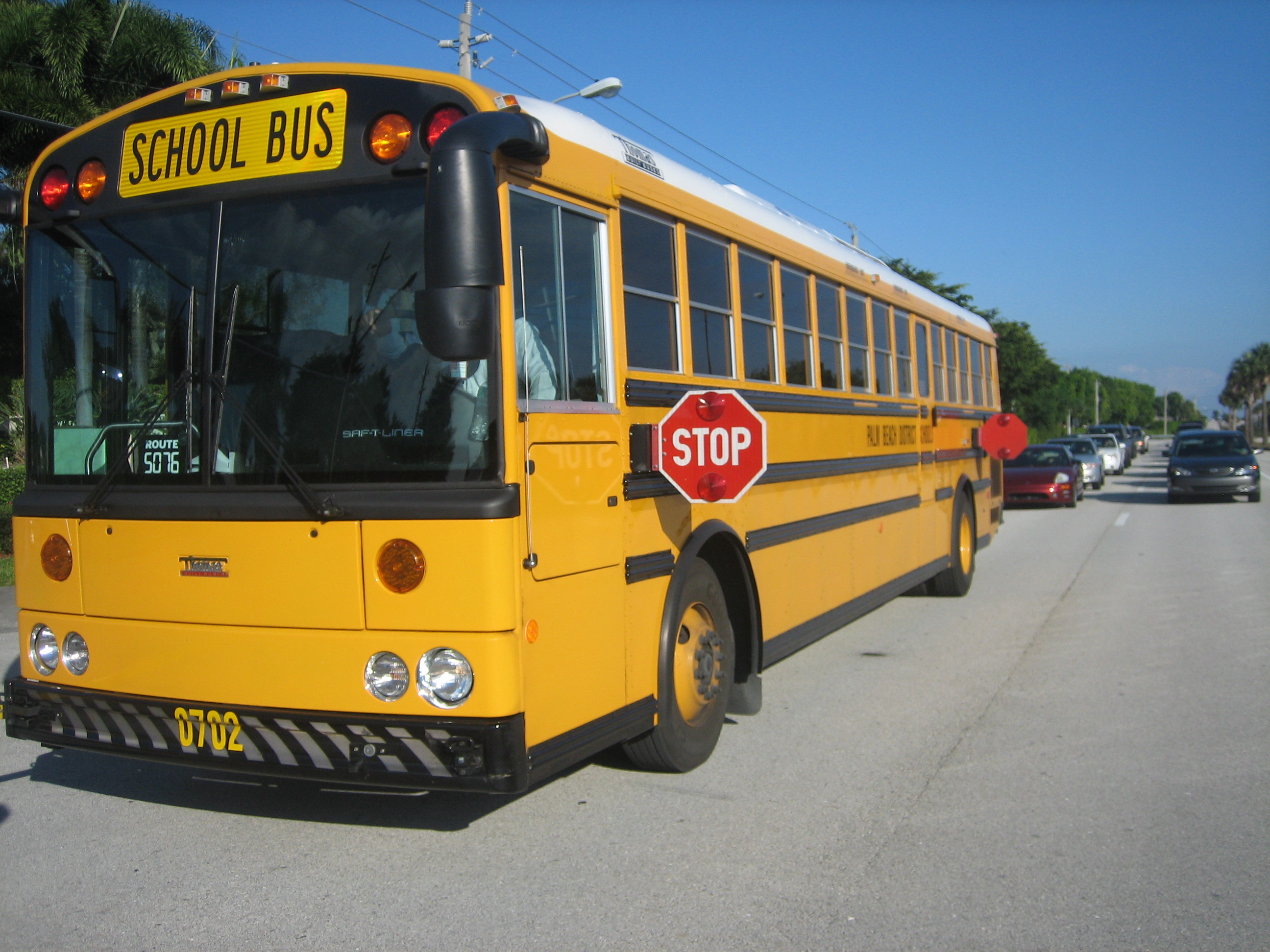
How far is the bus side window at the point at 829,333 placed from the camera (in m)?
7.21

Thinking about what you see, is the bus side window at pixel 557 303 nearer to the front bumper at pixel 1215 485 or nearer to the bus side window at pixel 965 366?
the bus side window at pixel 965 366

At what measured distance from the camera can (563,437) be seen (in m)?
4.27

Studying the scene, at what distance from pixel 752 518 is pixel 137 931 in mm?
3422

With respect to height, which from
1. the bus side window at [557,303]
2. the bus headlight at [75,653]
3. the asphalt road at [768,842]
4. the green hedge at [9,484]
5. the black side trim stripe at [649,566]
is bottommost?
the asphalt road at [768,842]

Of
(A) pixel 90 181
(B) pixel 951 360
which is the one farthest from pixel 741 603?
(B) pixel 951 360

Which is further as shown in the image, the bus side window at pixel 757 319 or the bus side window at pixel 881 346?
the bus side window at pixel 881 346

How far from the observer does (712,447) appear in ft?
16.8

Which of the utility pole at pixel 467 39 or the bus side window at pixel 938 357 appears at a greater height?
the utility pole at pixel 467 39

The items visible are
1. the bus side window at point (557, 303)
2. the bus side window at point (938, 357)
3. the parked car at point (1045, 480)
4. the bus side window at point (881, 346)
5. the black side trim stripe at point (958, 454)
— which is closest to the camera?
the bus side window at point (557, 303)

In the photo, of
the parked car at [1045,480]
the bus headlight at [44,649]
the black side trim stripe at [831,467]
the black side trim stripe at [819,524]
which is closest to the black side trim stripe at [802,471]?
the black side trim stripe at [831,467]

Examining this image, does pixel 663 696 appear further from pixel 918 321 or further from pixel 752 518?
pixel 918 321

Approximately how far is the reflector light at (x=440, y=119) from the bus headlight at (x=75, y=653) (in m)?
2.40

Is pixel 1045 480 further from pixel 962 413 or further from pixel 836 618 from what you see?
pixel 836 618

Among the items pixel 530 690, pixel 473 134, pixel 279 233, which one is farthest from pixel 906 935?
pixel 279 233
